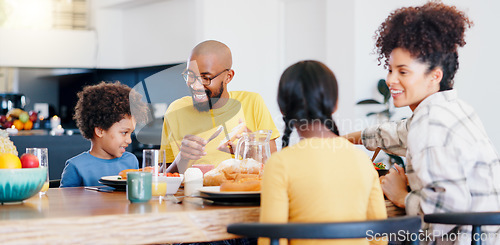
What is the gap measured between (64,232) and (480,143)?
112 cm

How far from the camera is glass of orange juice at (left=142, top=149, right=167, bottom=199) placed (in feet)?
5.37

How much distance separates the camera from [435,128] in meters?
1.50

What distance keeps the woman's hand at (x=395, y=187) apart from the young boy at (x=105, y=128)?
3.98 feet

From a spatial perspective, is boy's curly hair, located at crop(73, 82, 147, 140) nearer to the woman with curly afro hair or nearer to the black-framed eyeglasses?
the black-framed eyeglasses

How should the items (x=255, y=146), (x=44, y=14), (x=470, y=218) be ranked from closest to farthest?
1. (x=470, y=218)
2. (x=255, y=146)
3. (x=44, y=14)

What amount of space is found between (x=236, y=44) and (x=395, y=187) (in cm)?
410

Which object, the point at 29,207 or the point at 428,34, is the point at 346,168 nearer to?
the point at 428,34

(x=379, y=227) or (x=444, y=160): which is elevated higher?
(x=444, y=160)

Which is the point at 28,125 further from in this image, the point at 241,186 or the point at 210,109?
the point at 241,186

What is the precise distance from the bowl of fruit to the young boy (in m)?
0.84

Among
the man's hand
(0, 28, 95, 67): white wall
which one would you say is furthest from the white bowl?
(0, 28, 95, 67): white wall

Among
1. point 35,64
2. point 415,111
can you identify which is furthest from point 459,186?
point 35,64

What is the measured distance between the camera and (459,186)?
1451 millimetres

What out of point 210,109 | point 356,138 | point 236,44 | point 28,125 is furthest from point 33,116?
point 356,138
